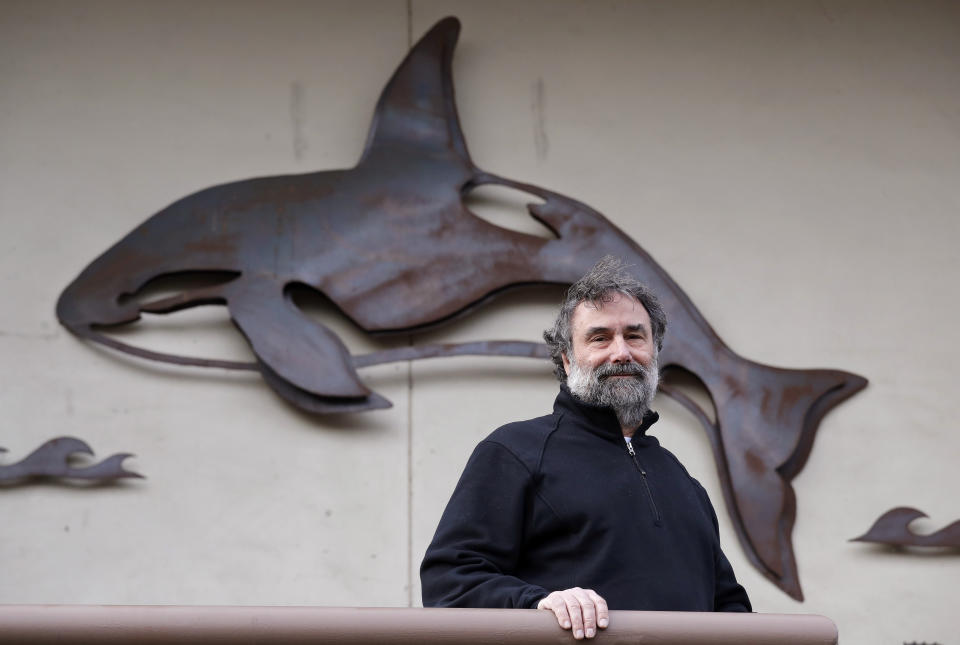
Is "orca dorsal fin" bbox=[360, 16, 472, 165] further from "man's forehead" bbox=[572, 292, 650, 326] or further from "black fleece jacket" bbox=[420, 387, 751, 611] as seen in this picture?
"black fleece jacket" bbox=[420, 387, 751, 611]

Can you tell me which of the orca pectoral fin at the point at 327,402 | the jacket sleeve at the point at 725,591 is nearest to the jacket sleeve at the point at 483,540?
the jacket sleeve at the point at 725,591

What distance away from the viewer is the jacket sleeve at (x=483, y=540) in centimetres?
169

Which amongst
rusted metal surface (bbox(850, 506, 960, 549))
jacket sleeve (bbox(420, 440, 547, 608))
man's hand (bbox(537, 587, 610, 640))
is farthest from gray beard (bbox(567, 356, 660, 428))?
rusted metal surface (bbox(850, 506, 960, 549))

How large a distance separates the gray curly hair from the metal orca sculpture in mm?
1079

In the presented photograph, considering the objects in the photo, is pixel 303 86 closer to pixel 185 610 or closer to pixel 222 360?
pixel 222 360

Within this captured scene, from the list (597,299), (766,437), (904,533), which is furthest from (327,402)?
(904,533)

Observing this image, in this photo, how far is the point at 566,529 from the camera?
6.01 feet

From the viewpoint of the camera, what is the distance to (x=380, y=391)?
3.22 meters

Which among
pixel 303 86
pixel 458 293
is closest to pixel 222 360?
pixel 458 293

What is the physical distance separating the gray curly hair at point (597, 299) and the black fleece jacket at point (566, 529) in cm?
18

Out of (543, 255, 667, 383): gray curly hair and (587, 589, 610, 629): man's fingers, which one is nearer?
(587, 589, 610, 629): man's fingers

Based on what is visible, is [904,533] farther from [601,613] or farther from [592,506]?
[601,613]

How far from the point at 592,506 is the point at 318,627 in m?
0.48

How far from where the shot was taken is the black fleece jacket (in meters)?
1.78
